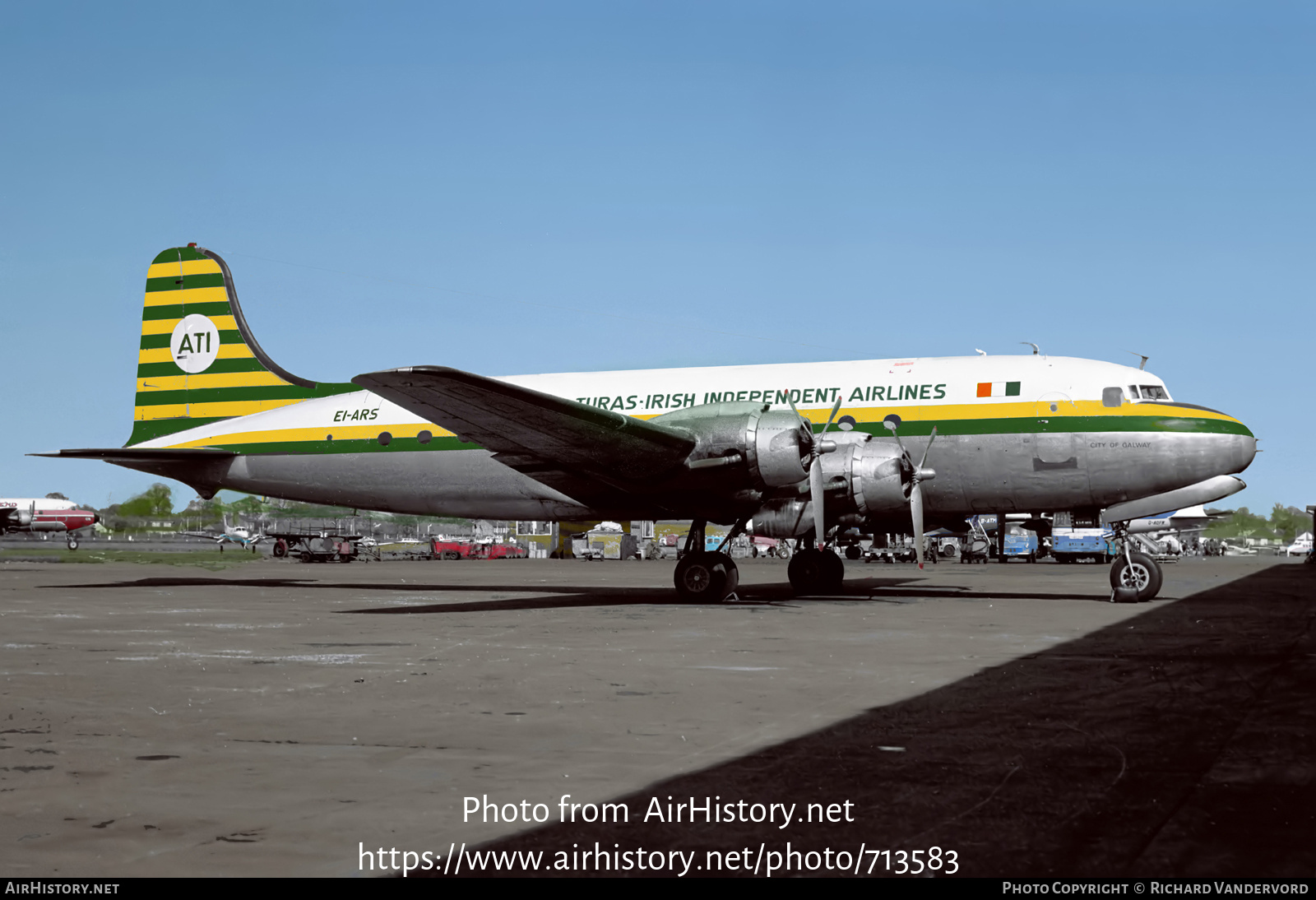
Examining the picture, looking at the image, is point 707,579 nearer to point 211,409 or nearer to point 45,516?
point 211,409

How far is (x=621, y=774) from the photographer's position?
6047mm

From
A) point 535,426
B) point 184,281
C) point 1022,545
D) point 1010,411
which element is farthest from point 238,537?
point 1010,411

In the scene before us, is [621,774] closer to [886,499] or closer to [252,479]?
[886,499]

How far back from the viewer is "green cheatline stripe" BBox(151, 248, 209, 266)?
90.8 feet

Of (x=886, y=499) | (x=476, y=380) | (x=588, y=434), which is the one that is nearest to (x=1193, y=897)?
(x=476, y=380)

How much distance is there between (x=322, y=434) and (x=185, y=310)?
243 inches

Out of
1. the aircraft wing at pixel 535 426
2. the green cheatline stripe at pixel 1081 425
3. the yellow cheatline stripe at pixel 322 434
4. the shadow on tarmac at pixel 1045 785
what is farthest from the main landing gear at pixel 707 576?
the shadow on tarmac at pixel 1045 785

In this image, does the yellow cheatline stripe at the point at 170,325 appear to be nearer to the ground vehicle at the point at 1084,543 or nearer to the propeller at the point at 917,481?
the propeller at the point at 917,481

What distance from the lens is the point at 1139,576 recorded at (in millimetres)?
20625

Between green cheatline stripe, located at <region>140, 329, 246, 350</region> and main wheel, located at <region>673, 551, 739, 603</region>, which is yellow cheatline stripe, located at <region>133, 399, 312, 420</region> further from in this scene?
main wheel, located at <region>673, 551, 739, 603</region>

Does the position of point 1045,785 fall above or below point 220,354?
below

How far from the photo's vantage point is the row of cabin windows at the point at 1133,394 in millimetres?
20391

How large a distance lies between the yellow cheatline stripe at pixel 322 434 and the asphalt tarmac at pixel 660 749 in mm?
8667

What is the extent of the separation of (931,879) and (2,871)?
3.56 m
